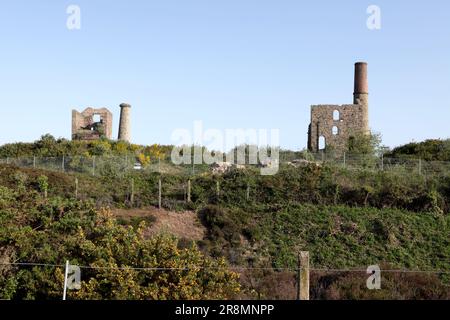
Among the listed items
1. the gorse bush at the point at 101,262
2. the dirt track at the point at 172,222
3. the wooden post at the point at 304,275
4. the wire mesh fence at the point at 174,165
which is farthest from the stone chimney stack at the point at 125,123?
the wooden post at the point at 304,275

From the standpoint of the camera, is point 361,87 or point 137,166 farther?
point 361,87

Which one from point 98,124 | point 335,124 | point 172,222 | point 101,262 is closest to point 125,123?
point 98,124

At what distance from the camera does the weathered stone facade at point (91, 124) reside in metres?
55.2

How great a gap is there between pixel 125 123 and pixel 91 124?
3207 millimetres

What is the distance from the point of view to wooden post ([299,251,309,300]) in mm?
11883

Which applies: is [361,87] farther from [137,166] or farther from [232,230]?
[232,230]

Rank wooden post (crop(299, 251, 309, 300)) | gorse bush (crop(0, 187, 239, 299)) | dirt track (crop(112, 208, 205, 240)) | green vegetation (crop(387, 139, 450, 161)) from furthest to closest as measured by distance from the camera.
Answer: green vegetation (crop(387, 139, 450, 161)), dirt track (crop(112, 208, 205, 240)), gorse bush (crop(0, 187, 239, 299)), wooden post (crop(299, 251, 309, 300))

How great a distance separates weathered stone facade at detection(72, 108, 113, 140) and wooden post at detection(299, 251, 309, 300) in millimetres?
44826

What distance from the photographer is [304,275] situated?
39.0 ft

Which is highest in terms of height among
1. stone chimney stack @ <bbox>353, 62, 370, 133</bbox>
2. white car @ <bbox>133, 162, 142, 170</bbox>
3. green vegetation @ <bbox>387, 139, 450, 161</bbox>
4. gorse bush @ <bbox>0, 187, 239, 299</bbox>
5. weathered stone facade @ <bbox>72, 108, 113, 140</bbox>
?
stone chimney stack @ <bbox>353, 62, 370, 133</bbox>

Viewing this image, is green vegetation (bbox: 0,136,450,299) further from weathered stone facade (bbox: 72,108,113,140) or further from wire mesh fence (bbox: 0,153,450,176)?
weathered stone facade (bbox: 72,108,113,140)

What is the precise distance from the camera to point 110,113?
56969 millimetres

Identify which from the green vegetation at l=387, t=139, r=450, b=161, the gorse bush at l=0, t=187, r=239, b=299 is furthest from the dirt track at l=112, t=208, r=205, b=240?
the green vegetation at l=387, t=139, r=450, b=161
